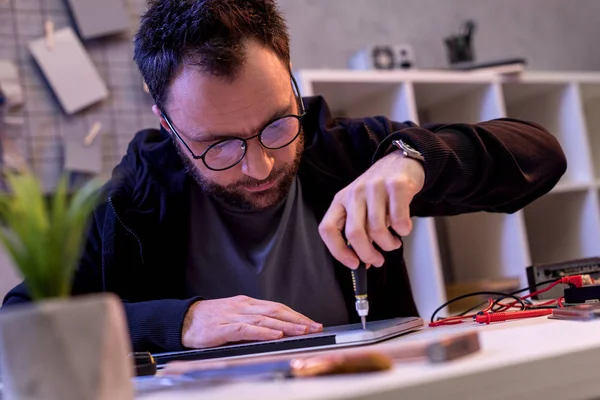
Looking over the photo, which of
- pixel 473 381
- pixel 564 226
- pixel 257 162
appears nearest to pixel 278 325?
pixel 257 162

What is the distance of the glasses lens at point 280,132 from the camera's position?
1308 mm

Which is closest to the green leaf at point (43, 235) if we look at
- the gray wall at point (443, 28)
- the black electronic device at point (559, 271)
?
the black electronic device at point (559, 271)

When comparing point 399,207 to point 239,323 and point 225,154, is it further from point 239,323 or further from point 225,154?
point 225,154

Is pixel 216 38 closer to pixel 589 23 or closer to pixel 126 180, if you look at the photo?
pixel 126 180

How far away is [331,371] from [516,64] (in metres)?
2.12

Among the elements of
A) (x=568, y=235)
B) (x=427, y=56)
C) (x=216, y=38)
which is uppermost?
(x=427, y=56)

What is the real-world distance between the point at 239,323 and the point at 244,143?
1.32 feet

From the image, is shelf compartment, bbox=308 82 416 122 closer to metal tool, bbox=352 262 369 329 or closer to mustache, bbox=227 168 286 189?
mustache, bbox=227 168 286 189

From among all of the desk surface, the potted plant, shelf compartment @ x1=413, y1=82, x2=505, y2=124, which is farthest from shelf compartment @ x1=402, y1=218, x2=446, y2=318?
the potted plant

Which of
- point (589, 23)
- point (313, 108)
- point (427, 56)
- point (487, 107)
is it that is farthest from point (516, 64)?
point (313, 108)

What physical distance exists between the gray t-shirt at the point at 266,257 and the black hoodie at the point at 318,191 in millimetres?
28

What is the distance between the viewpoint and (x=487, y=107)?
244 centimetres

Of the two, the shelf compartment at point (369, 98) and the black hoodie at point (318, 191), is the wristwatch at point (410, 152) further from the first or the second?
the shelf compartment at point (369, 98)

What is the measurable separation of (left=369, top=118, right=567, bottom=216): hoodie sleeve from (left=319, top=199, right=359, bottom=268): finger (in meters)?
0.20
